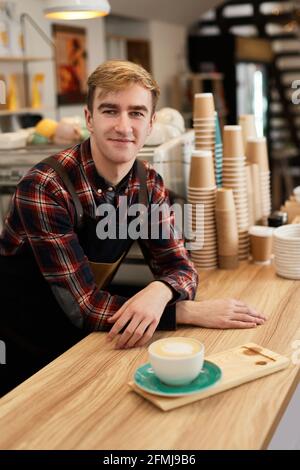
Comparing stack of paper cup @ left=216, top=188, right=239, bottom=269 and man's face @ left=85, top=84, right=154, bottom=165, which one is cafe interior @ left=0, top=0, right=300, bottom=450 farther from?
man's face @ left=85, top=84, right=154, bottom=165

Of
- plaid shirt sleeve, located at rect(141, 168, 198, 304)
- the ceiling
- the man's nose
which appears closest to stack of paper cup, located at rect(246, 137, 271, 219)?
plaid shirt sleeve, located at rect(141, 168, 198, 304)

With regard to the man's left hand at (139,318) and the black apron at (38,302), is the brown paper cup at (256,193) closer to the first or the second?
the black apron at (38,302)

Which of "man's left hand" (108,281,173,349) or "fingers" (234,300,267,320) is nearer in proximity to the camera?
"man's left hand" (108,281,173,349)

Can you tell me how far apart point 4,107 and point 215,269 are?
358 centimetres

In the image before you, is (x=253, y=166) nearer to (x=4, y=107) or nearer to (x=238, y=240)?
(x=238, y=240)

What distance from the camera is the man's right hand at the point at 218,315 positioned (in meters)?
1.69

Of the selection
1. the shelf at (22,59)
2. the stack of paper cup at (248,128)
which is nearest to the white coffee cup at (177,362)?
the stack of paper cup at (248,128)

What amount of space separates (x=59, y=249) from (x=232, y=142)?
94cm

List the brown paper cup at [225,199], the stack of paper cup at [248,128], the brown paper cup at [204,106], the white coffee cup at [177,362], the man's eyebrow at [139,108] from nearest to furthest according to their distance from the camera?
the white coffee cup at [177,362] < the man's eyebrow at [139,108] < the brown paper cup at [225,199] < the brown paper cup at [204,106] < the stack of paper cup at [248,128]

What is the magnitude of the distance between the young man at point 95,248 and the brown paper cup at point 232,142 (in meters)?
0.46

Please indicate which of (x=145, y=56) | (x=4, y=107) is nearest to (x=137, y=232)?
(x=4, y=107)

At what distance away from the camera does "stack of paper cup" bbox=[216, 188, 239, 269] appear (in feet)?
7.39

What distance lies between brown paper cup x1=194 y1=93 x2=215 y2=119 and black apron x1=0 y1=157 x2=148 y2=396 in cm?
49

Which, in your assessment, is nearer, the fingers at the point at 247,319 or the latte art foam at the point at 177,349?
the latte art foam at the point at 177,349
